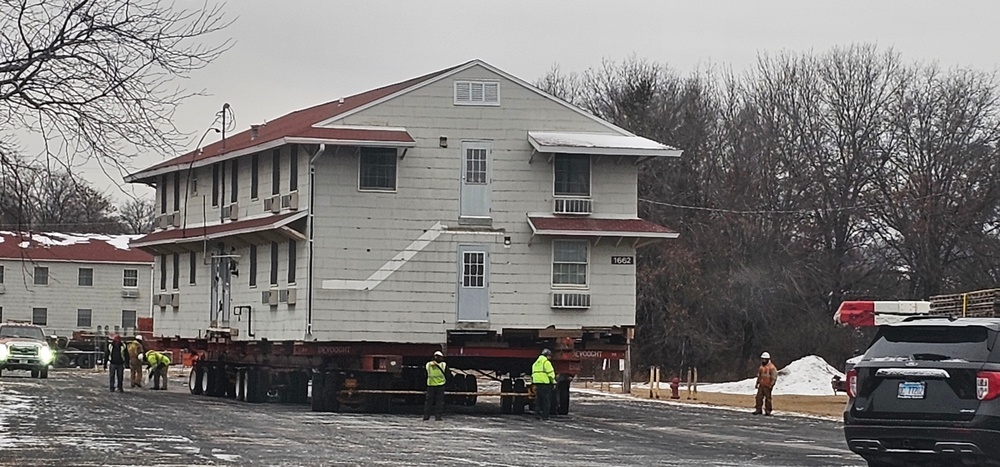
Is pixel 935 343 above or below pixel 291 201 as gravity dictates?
below

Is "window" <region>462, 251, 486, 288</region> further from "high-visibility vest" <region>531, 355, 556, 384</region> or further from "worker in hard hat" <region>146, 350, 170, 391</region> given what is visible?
"worker in hard hat" <region>146, 350, 170, 391</region>

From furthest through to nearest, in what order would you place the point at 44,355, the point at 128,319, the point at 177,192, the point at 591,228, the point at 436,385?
the point at 128,319 → the point at 44,355 → the point at 177,192 → the point at 591,228 → the point at 436,385

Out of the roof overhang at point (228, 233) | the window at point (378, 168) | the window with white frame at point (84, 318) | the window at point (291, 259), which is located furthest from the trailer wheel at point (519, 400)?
the window with white frame at point (84, 318)

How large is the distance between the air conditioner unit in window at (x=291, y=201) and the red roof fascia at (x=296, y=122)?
55.2 inches

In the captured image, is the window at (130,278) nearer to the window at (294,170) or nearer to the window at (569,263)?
the window at (294,170)

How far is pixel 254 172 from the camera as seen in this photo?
4078cm

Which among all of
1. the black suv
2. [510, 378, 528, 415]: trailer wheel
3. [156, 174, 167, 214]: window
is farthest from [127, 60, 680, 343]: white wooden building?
the black suv

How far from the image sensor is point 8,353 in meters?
55.6

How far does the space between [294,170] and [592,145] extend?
7.16 meters

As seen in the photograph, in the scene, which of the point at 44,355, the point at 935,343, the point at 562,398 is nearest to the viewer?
the point at 935,343

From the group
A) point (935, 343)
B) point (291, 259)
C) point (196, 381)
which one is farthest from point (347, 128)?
point (935, 343)

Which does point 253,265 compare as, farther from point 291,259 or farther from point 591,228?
point 591,228

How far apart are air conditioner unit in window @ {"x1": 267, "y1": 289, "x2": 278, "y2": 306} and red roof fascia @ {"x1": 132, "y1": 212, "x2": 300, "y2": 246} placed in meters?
1.65

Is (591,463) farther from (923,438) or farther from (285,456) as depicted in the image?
(923,438)
